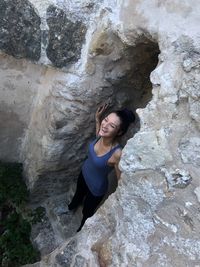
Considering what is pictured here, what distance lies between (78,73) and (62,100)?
22 centimetres

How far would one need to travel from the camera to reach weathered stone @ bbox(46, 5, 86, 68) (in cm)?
242

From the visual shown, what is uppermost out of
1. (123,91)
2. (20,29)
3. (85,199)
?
(20,29)

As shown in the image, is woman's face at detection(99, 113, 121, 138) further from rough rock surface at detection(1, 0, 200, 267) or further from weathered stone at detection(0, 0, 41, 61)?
weathered stone at detection(0, 0, 41, 61)

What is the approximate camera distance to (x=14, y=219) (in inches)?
120

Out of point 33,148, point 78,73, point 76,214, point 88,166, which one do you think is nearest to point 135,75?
point 78,73

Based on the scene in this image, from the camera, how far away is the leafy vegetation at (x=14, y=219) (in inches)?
112

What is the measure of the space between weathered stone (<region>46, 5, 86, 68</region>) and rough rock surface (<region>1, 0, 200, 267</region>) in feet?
0.11

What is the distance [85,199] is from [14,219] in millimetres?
510

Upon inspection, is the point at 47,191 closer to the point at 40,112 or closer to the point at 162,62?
the point at 40,112

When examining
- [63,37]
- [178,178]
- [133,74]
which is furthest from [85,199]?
[178,178]

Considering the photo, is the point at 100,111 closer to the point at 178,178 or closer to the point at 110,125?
the point at 110,125

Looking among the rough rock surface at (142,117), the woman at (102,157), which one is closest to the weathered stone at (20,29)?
the rough rock surface at (142,117)

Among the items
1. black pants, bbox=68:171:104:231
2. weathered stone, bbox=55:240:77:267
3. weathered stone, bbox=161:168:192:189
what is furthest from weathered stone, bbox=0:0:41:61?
weathered stone, bbox=161:168:192:189

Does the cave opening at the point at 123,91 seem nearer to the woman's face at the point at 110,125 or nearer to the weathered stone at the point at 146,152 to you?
the woman's face at the point at 110,125
